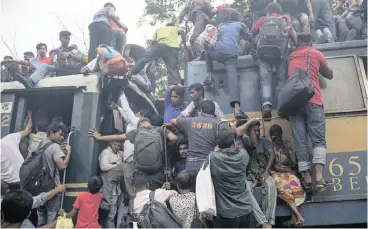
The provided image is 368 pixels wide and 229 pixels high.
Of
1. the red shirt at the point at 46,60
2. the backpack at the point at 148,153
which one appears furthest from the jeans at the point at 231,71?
the red shirt at the point at 46,60

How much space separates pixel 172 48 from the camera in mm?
6883

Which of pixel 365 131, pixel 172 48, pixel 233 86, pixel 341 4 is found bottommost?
pixel 365 131

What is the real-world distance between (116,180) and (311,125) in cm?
242

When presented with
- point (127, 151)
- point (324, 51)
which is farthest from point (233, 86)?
point (127, 151)

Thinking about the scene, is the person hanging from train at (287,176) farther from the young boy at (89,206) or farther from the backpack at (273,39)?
the young boy at (89,206)

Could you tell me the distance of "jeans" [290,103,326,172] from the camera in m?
4.15

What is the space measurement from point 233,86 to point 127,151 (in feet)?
5.29

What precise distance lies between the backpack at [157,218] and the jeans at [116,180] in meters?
0.75

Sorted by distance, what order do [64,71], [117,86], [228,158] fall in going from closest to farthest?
[228,158], [117,86], [64,71]

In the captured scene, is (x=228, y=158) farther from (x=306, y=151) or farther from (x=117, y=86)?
(x=117, y=86)

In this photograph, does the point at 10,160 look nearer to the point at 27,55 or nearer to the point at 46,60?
the point at 46,60

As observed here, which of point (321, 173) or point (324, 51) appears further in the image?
point (324, 51)

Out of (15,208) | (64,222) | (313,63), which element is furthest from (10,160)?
(313,63)

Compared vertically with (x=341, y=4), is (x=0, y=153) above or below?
below
